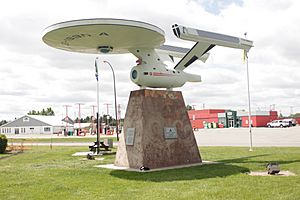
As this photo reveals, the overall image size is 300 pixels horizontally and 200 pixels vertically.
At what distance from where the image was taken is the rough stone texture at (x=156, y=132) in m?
14.0

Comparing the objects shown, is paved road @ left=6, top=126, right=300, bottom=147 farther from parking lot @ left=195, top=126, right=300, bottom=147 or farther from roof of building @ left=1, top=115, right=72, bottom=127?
roof of building @ left=1, top=115, right=72, bottom=127

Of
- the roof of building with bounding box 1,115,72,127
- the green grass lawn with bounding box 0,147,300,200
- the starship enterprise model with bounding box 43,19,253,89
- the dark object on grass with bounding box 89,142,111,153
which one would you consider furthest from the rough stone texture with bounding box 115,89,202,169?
the roof of building with bounding box 1,115,72,127

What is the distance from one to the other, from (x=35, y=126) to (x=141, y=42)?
82.0 metres

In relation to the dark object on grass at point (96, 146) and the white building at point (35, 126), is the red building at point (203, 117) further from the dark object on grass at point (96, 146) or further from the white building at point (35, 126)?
the dark object on grass at point (96, 146)

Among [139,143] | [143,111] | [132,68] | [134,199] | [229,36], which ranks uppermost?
[229,36]

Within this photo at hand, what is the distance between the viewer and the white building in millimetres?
90438

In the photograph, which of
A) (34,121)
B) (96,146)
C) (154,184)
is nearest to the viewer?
(154,184)

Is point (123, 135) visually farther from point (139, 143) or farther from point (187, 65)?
point (187, 65)

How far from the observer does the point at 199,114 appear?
8519 centimetres

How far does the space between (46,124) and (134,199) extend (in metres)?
85.5

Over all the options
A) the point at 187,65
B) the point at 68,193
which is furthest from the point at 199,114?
the point at 68,193

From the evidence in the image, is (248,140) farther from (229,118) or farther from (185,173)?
(229,118)

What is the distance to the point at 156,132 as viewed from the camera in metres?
14.3

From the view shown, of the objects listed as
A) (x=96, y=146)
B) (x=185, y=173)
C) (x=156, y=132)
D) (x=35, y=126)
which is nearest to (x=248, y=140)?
(x=96, y=146)
